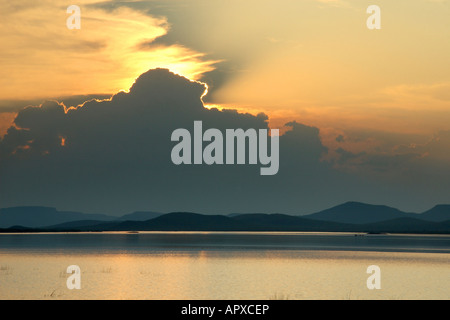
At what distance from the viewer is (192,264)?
317 ft

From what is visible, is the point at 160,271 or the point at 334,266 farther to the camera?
the point at 334,266

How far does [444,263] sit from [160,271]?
44.6 m

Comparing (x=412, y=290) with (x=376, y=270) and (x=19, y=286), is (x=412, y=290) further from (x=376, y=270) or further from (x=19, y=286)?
(x=19, y=286)

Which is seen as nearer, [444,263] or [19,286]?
[19,286]

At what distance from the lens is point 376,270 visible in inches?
3307

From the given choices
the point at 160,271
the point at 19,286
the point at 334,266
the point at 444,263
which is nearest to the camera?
the point at 19,286
